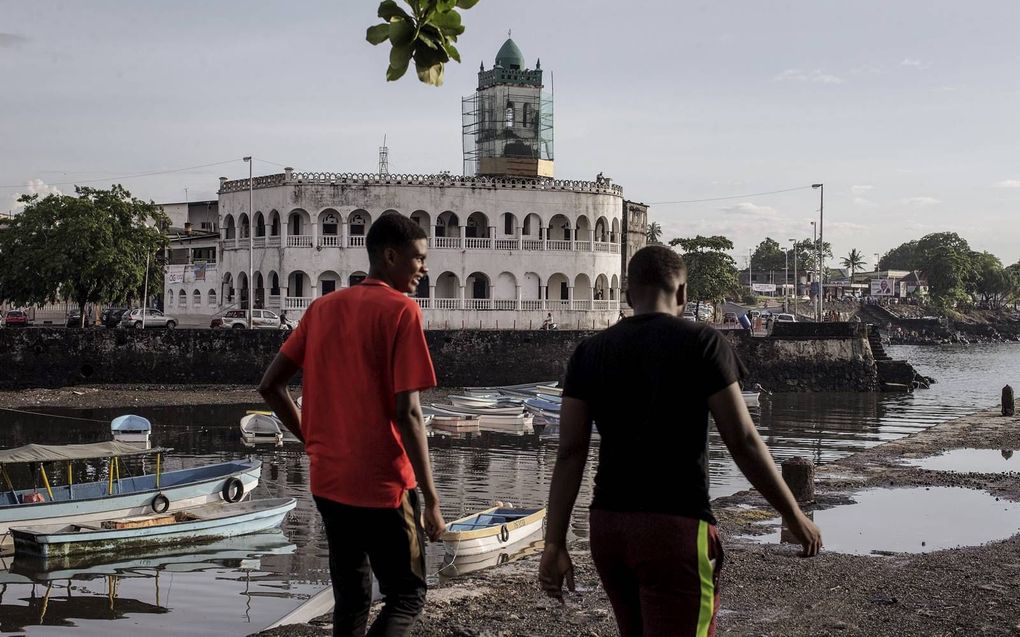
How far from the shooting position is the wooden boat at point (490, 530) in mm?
15023

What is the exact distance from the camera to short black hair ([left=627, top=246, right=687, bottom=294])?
448 cm

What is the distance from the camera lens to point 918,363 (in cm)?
8950

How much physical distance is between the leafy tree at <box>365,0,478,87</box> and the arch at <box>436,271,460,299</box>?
5527 centimetres

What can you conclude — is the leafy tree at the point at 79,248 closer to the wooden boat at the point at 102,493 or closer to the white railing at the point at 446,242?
the white railing at the point at 446,242

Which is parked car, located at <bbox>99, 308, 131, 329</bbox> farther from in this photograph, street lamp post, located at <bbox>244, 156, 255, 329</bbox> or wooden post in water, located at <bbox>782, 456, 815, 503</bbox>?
wooden post in water, located at <bbox>782, 456, 815, 503</bbox>

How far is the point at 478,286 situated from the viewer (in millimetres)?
60500

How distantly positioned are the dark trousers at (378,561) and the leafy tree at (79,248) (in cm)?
4972

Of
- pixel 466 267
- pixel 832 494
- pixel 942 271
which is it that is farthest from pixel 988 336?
pixel 832 494

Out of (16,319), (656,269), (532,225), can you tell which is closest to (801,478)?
(656,269)

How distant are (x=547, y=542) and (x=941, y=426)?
30690mm

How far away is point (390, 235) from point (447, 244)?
54.1 metres

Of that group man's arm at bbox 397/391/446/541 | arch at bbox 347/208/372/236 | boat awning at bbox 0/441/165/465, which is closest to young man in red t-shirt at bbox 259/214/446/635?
man's arm at bbox 397/391/446/541

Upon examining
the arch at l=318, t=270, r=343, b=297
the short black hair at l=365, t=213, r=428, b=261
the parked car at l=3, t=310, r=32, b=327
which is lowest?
the parked car at l=3, t=310, r=32, b=327

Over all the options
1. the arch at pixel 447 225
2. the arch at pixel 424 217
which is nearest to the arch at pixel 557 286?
the arch at pixel 447 225
